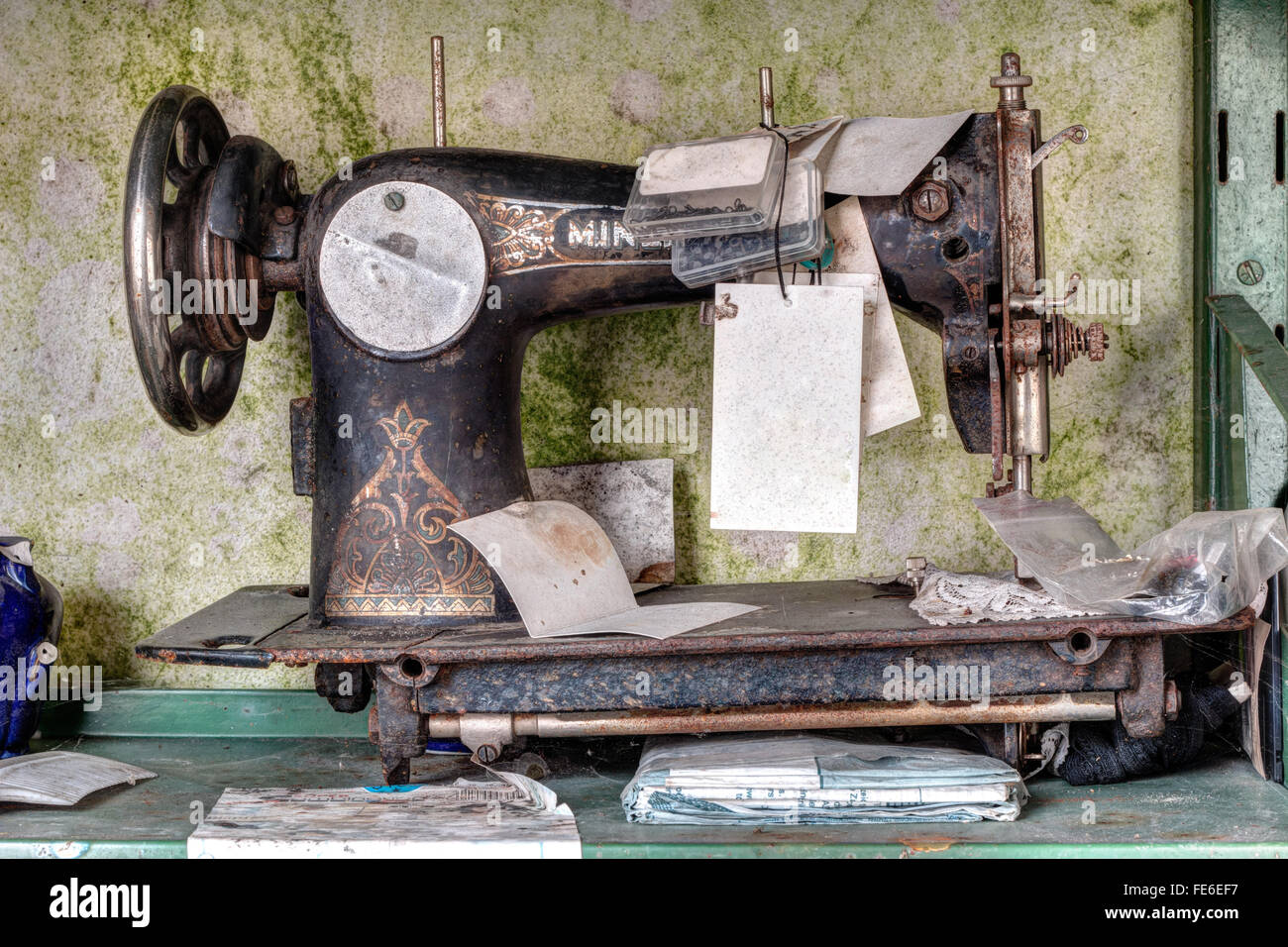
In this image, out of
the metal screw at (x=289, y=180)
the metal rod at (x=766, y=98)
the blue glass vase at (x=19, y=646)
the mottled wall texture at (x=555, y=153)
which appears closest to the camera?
the metal rod at (x=766, y=98)

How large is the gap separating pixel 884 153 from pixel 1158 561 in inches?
27.6

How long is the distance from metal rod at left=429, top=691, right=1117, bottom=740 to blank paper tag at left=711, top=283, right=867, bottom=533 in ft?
0.87

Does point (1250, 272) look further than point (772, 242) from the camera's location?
Yes

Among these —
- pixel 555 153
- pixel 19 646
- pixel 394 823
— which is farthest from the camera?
pixel 555 153

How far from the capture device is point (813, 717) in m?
1.87

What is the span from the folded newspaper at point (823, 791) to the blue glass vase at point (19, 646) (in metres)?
1.08

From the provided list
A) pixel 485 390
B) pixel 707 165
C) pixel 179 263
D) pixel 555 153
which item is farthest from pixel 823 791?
pixel 555 153

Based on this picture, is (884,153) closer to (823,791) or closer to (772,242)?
(772,242)

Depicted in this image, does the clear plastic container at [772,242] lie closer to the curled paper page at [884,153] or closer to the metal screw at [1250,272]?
the curled paper page at [884,153]

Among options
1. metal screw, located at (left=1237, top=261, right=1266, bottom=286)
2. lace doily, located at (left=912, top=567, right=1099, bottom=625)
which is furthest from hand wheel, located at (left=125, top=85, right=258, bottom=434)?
metal screw, located at (left=1237, top=261, right=1266, bottom=286)

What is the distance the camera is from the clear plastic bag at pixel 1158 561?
5.85 ft

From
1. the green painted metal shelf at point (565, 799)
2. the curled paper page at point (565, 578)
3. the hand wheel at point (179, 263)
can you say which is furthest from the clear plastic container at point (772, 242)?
the green painted metal shelf at point (565, 799)

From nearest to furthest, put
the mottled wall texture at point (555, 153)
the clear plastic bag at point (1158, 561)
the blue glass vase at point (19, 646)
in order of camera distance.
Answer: the clear plastic bag at point (1158, 561)
the blue glass vase at point (19, 646)
the mottled wall texture at point (555, 153)
